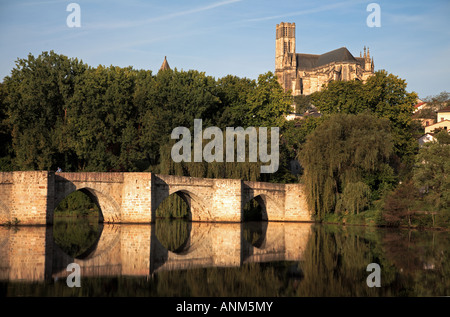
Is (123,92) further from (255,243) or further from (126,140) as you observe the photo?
(255,243)

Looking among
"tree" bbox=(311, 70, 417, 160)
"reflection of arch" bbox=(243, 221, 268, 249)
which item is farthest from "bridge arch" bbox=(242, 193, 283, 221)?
"tree" bbox=(311, 70, 417, 160)

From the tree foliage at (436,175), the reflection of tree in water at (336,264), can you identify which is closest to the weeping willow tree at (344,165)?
the tree foliage at (436,175)

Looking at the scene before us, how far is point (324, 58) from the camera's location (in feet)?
400

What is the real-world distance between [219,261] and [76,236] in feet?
27.1

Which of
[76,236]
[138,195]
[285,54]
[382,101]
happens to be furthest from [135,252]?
[285,54]

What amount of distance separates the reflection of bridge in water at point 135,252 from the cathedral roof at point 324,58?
304ft

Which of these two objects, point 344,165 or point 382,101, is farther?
point 382,101

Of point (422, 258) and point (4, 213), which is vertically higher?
point (4, 213)

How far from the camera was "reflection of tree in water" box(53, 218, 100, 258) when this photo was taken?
19.8 m

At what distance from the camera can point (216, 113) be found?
3997 centimetres

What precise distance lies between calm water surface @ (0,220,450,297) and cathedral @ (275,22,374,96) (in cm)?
8891

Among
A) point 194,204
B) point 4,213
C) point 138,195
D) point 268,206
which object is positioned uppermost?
point 138,195

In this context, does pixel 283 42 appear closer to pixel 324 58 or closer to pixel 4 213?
pixel 324 58

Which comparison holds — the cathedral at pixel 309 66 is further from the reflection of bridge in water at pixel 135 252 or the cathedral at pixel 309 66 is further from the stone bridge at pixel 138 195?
the reflection of bridge in water at pixel 135 252
